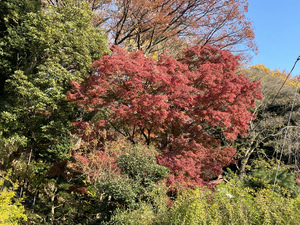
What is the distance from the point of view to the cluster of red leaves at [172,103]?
18.9 ft

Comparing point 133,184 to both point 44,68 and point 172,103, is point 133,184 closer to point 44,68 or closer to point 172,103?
point 172,103

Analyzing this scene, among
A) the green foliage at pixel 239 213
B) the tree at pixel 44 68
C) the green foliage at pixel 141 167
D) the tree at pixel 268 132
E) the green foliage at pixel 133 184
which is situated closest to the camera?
the green foliage at pixel 239 213

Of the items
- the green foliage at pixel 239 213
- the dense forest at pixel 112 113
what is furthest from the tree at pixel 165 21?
the green foliage at pixel 239 213

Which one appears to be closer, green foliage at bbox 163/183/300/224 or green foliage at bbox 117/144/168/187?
green foliage at bbox 163/183/300/224

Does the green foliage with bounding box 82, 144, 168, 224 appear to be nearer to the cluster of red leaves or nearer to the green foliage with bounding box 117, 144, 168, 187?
the green foliage with bounding box 117, 144, 168, 187

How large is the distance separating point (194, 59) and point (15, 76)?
5.59m

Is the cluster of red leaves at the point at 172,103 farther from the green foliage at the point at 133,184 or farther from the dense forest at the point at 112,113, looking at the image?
the green foliage at the point at 133,184

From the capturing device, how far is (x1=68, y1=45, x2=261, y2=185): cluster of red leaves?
5746mm

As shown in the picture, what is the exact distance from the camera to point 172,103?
6.03 metres

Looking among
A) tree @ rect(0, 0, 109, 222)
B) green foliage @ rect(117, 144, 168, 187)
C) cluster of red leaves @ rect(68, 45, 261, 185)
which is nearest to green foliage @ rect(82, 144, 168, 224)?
green foliage @ rect(117, 144, 168, 187)

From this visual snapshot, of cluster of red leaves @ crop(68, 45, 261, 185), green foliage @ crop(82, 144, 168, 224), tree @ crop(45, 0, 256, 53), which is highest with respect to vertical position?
tree @ crop(45, 0, 256, 53)

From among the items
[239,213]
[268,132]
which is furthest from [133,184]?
[268,132]

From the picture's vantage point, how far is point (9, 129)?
6395mm

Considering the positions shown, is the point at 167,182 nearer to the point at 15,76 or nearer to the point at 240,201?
the point at 240,201
